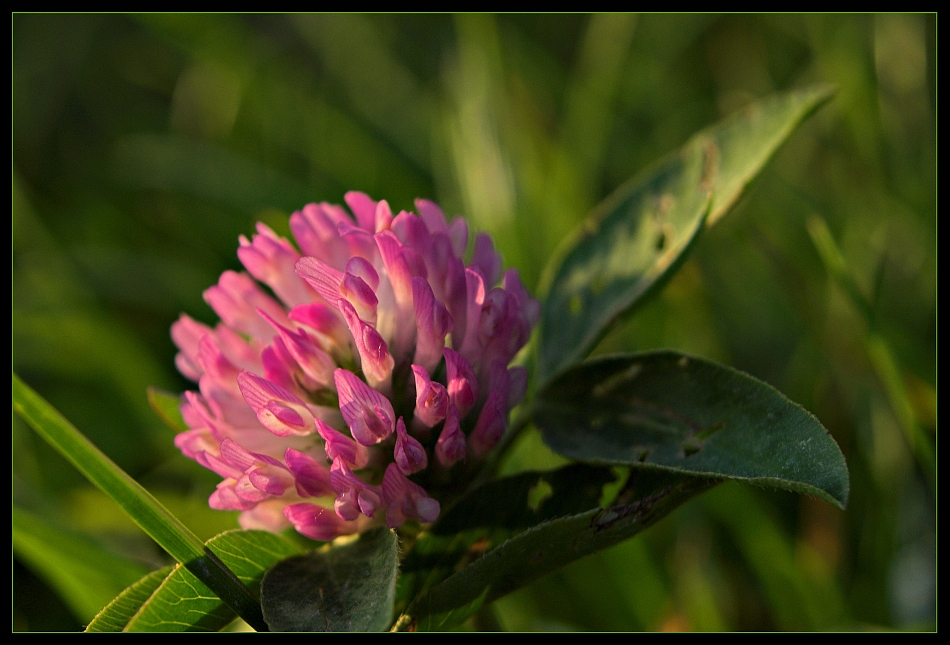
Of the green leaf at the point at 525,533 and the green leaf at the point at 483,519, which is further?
the green leaf at the point at 483,519

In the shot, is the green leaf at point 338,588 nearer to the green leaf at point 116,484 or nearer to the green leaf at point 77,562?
the green leaf at point 116,484

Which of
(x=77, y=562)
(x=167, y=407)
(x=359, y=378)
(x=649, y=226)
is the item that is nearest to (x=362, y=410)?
(x=359, y=378)

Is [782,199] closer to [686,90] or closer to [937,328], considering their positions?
[937,328]

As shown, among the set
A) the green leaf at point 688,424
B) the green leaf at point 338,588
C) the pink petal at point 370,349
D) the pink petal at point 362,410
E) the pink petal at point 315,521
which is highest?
the pink petal at point 370,349

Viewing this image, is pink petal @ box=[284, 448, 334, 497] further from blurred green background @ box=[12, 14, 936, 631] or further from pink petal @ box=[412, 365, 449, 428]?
blurred green background @ box=[12, 14, 936, 631]

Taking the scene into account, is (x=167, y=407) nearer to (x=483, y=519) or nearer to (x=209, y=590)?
(x=209, y=590)

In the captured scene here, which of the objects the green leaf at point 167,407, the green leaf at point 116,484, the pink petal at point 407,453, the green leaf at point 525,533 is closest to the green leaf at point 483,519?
the green leaf at point 525,533
